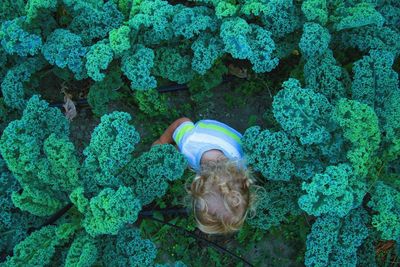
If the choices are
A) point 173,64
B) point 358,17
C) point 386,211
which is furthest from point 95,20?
point 386,211

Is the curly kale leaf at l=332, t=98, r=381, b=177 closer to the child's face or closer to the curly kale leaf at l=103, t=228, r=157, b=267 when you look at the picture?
the child's face

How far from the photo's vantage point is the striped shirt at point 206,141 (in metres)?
3.52

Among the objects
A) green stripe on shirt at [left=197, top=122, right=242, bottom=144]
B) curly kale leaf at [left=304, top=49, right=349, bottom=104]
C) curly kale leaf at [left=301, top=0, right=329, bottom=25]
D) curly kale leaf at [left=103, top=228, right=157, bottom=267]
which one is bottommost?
curly kale leaf at [left=103, top=228, right=157, bottom=267]

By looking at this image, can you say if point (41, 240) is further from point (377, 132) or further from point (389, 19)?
point (389, 19)

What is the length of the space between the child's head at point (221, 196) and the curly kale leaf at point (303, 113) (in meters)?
0.48

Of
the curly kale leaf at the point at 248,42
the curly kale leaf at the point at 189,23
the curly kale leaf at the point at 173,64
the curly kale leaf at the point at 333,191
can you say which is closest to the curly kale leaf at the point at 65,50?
the curly kale leaf at the point at 173,64

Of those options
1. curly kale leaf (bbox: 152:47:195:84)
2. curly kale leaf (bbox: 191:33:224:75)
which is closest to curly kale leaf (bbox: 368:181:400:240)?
curly kale leaf (bbox: 191:33:224:75)

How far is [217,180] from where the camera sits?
3.19 metres

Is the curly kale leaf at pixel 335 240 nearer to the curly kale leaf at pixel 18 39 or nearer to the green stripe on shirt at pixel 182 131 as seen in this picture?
the green stripe on shirt at pixel 182 131

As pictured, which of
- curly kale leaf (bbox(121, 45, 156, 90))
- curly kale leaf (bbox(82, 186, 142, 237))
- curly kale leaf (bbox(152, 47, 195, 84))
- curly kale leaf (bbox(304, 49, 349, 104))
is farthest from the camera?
curly kale leaf (bbox(152, 47, 195, 84))

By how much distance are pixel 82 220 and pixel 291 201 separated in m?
1.51

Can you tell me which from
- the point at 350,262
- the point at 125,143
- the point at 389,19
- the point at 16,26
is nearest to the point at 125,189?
the point at 125,143

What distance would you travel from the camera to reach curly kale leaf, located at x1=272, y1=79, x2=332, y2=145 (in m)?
3.35

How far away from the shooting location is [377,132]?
3.28m
